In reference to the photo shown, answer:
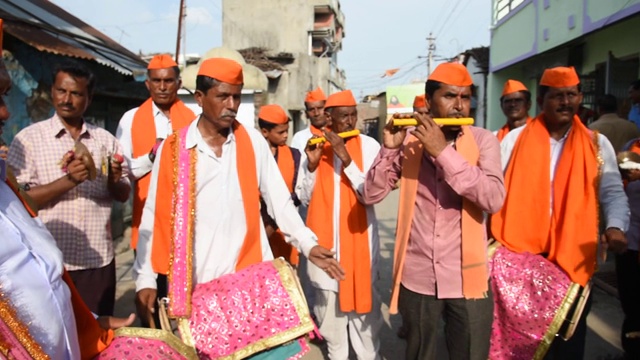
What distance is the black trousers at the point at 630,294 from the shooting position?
12.0 feet

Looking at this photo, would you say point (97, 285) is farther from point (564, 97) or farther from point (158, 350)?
point (564, 97)

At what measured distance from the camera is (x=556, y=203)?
3.11 metres

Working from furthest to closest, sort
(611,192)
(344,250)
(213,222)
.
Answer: (344,250) < (611,192) < (213,222)

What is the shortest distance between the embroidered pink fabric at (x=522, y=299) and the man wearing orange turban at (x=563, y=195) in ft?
0.21

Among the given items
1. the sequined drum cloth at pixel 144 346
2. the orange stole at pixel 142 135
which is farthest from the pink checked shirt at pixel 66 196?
the sequined drum cloth at pixel 144 346

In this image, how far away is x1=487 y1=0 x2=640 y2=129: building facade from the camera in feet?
27.9

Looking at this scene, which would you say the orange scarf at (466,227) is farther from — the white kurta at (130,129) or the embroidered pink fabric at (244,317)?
the white kurta at (130,129)

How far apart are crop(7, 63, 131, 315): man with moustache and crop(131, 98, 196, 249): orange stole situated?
34 cm

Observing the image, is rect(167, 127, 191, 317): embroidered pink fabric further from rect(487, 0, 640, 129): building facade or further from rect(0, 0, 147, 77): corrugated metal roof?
rect(487, 0, 640, 129): building facade

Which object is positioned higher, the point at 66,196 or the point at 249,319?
the point at 66,196

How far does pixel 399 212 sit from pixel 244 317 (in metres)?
1.10

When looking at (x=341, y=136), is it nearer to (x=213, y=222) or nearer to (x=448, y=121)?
(x=448, y=121)

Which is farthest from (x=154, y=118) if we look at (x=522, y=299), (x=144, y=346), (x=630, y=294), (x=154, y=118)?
(x=630, y=294)

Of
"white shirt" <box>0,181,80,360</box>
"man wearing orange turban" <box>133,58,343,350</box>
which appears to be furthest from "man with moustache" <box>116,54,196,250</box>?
"white shirt" <box>0,181,80,360</box>
